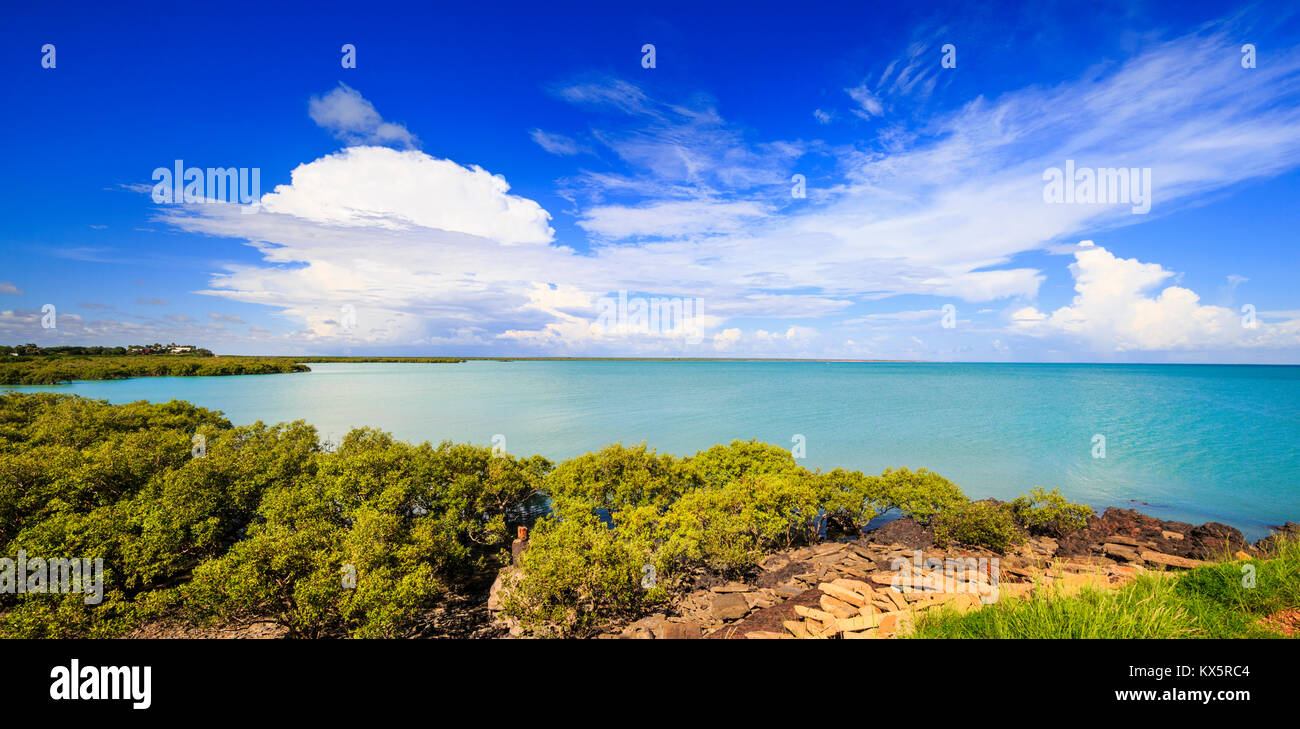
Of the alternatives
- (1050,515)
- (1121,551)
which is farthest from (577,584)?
(1121,551)

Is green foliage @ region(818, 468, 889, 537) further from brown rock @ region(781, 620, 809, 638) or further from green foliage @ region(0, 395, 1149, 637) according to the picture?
brown rock @ region(781, 620, 809, 638)

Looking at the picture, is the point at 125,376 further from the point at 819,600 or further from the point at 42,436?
the point at 819,600

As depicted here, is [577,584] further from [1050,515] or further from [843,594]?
[1050,515]

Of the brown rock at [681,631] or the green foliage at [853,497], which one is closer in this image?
the brown rock at [681,631]

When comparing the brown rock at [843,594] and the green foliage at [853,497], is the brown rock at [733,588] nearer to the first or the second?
the brown rock at [843,594]

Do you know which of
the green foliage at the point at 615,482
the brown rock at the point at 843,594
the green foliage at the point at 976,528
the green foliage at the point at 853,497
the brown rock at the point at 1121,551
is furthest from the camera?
the green foliage at the point at 853,497

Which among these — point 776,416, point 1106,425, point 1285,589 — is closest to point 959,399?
point 1106,425

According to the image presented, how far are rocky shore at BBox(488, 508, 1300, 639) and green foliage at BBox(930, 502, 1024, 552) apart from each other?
1.14ft

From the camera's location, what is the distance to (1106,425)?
46.0 m

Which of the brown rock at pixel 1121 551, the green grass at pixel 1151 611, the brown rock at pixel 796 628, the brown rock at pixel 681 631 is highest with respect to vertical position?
the green grass at pixel 1151 611

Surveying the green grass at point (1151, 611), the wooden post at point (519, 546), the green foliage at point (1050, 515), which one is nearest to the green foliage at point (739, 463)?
the wooden post at point (519, 546)

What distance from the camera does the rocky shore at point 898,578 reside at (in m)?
9.41

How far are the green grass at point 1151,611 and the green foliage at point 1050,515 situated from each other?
1053 cm

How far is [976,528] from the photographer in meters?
15.3
